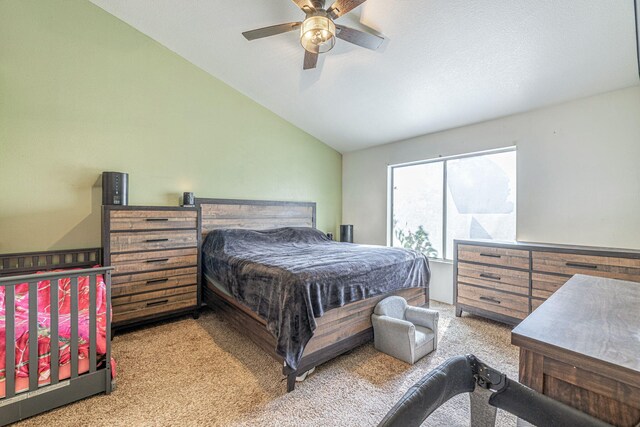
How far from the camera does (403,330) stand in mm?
2279

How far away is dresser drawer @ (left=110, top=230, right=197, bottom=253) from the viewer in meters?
2.80

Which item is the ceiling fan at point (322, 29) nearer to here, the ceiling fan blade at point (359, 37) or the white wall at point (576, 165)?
the ceiling fan blade at point (359, 37)

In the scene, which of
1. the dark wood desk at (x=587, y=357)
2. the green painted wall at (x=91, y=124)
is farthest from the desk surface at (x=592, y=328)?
the green painted wall at (x=91, y=124)

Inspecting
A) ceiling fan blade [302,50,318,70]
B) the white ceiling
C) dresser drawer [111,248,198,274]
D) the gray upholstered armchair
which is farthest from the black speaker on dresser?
the gray upholstered armchair

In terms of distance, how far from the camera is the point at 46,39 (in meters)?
2.80

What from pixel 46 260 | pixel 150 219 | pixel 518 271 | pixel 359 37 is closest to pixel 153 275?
pixel 150 219

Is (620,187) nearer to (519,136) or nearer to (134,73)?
(519,136)

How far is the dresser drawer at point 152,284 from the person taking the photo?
2809 mm

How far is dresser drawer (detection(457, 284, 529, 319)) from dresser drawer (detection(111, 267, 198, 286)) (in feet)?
10.4

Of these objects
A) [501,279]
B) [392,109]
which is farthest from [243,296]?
[392,109]

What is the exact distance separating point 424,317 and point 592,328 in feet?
5.90

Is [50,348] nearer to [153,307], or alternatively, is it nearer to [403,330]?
[153,307]

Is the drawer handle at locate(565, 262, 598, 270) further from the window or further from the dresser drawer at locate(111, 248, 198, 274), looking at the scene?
the dresser drawer at locate(111, 248, 198, 274)

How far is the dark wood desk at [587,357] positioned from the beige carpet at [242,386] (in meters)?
1.17
